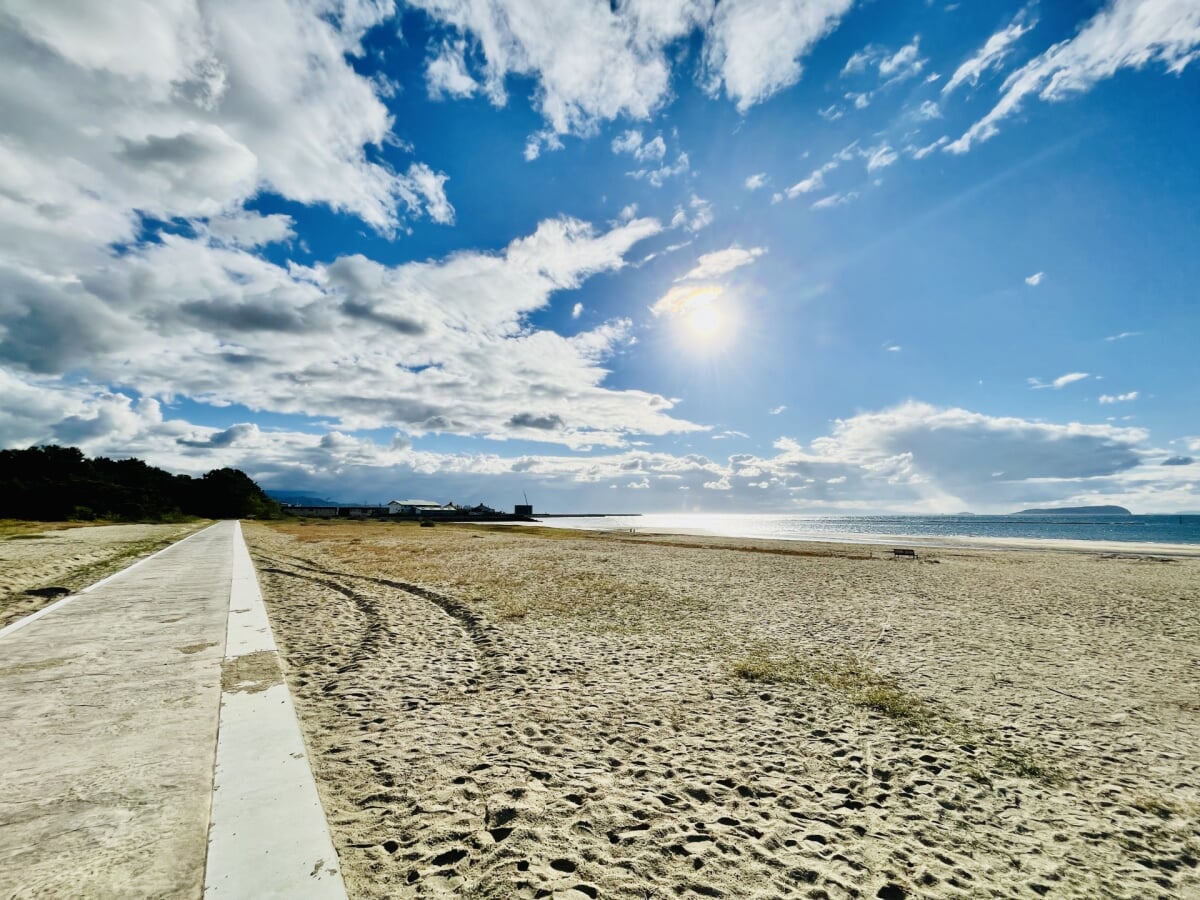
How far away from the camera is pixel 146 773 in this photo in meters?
4.16

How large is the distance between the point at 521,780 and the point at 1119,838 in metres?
5.20

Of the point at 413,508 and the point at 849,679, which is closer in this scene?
the point at 849,679

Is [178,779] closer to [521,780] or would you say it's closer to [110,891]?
[110,891]

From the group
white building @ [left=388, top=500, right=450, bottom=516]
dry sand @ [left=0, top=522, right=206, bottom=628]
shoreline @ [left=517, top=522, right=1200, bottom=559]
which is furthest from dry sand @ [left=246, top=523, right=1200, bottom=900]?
white building @ [left=388, top=500, right=450, bottom=516]

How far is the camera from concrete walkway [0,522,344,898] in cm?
303

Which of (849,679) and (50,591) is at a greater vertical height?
(50,591)

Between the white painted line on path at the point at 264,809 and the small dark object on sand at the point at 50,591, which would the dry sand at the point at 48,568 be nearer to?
the small dark object on sand at the point at 50,591

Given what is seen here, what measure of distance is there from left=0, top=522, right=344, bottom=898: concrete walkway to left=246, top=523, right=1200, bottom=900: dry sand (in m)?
0.40

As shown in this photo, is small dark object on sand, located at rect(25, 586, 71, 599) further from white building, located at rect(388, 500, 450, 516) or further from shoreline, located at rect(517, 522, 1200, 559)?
white building, located at rect(388, 500, 450, 516)

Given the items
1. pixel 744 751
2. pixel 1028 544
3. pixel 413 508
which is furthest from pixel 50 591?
pixel 413 508

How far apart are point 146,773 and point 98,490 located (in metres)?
86.7

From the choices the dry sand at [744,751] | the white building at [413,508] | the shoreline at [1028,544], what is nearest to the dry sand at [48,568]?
the dry sand at [744,751]

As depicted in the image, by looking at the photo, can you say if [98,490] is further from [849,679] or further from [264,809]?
[849,679]

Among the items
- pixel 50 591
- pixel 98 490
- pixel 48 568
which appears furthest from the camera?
pixel 98 490
